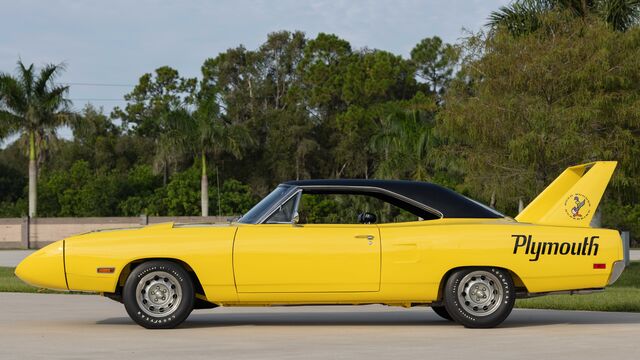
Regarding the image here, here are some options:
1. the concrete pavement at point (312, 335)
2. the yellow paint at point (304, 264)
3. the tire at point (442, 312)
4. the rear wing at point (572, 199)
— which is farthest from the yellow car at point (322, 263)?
the tire at point (442, 312)

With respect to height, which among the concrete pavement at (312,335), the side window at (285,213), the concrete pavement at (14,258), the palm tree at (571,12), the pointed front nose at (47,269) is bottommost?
the concrete pavement at (14,258)

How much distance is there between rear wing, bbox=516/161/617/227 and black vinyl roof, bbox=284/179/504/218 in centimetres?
56

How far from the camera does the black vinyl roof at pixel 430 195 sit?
12148 mm

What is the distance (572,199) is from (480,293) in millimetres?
1522

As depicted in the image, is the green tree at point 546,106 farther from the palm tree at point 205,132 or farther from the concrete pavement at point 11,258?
the palm tree at point 205,132

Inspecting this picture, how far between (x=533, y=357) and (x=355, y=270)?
9.07 ft

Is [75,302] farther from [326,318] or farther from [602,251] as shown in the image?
[602,251]

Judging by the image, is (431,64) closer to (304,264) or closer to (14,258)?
(14,258)

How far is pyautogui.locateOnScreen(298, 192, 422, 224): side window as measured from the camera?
1210cm

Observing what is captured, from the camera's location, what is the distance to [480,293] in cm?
1189

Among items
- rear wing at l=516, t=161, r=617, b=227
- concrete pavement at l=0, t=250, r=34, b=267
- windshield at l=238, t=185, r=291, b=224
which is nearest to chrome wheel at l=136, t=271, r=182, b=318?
windshield at l=238, t=185, r=291, b=224

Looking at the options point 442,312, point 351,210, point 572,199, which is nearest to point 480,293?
point 442,312

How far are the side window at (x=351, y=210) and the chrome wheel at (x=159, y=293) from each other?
153cm

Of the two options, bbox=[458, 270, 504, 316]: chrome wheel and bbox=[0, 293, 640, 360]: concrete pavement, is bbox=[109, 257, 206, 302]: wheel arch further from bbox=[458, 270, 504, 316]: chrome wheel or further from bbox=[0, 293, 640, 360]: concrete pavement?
bbox=[458, 270, 504, 316]: chrome wheel
